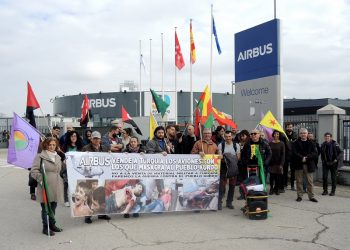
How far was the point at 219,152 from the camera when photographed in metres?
8.56

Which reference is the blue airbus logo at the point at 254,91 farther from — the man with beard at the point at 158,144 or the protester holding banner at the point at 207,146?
the man with beard at the point at 158,144

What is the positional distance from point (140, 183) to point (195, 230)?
62.0 inches

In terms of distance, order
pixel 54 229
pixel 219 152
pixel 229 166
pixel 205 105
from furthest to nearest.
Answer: pixel 205 105 → pixel 219 152 → pixel 229 166 → pixel 54 229

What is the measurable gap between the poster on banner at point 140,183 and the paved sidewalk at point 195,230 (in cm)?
25

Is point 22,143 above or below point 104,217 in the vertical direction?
above

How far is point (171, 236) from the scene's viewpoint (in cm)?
641

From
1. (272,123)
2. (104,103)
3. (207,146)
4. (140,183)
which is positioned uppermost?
(104,103)

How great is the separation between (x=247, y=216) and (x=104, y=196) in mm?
2719

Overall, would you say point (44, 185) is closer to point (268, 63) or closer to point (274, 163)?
point (274, 163)

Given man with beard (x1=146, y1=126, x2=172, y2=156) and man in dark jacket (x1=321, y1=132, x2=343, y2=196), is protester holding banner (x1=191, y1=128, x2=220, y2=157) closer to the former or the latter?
man with beard (x1=146, y1=126, x2=172, y2=156)

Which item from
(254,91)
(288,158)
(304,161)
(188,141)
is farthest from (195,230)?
(254,91)

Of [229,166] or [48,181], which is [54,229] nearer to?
[48,181]

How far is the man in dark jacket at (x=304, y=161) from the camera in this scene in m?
9.40

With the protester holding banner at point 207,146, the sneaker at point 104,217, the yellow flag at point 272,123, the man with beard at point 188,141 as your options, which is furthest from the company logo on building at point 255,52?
the sneaker at point 104,217
